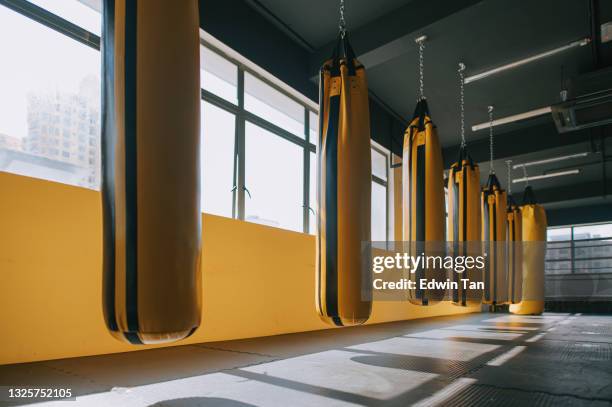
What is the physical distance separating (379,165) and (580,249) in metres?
8.46

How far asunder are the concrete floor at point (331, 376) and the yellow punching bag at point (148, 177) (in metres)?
0.63

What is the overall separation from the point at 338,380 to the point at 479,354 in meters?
1.52

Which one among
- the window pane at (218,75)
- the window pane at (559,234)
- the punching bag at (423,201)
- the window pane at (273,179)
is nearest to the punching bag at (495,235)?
the punching bag at (423,201)

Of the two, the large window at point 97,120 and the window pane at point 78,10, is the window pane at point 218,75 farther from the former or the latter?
the window pane at point 78,10

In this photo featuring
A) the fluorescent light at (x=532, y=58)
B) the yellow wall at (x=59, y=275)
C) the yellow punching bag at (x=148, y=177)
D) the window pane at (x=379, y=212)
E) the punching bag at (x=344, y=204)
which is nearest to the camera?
the yellow punching bag at (x=148, y=177)

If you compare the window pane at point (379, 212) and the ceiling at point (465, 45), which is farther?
the window pane at point (379, 212)

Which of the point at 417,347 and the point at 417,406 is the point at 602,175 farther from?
the point at 417,406

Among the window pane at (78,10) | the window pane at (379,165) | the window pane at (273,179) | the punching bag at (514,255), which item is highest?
the window pane at (78,10)

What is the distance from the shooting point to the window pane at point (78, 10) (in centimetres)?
323

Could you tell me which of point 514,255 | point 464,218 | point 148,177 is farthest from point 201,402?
point 514,255

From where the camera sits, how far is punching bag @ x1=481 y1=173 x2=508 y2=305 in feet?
15.4

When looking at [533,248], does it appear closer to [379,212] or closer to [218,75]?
[379,212]

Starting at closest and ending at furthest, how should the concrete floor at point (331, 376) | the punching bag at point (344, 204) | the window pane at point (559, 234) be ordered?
1. the concrete floor at point (331, 376)
2. the punching bag at point (344, 204)
3. the window pane at point (559, 234)

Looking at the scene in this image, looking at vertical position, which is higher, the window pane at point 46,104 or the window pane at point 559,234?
the window pane at point 46,104
